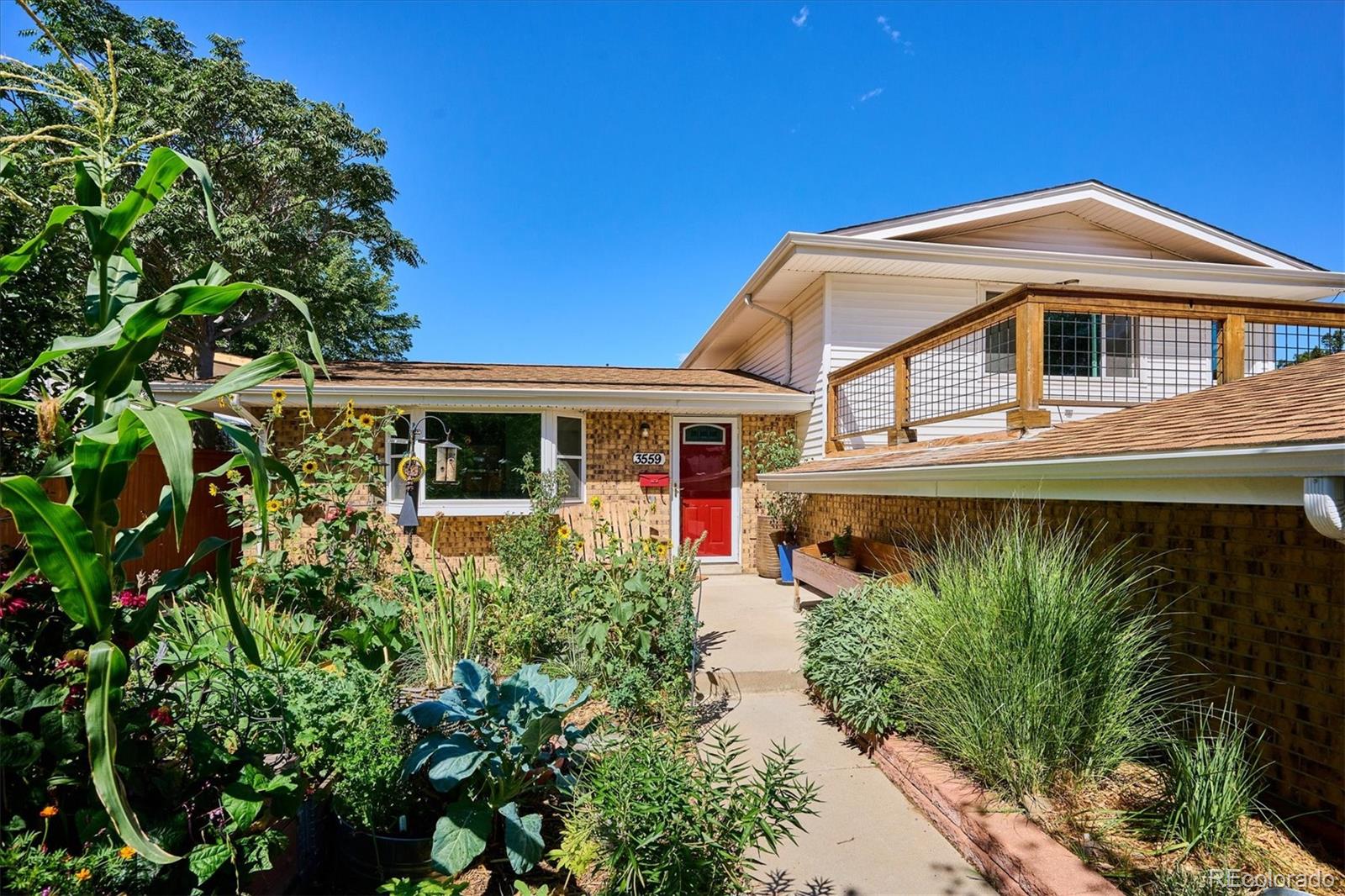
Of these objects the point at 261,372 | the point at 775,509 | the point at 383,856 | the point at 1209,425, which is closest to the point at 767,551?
the point at 775,509

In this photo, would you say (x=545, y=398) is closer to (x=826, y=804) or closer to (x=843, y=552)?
(x=843, y=552)

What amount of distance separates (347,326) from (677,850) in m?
21.1

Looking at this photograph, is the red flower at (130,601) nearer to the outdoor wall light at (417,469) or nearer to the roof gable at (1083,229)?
the outdoor wall light at (417,469)

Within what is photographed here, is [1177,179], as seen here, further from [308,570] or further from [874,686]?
[308,570]

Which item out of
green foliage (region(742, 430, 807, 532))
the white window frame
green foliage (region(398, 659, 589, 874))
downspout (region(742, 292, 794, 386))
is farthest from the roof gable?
green foliage (region(398, 659, 589, 874))

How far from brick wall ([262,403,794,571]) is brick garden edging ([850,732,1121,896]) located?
5777 mm

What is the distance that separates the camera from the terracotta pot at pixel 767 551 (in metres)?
9.38

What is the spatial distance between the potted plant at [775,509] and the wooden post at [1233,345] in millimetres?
5218

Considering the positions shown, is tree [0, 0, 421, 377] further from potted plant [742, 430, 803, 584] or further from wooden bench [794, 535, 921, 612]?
wooden bench [794, 535, 921, 612]

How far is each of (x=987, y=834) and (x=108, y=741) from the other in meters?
3.04

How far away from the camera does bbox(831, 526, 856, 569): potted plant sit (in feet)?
21.6

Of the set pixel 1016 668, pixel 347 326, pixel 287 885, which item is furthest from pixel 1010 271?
pixel 347 326

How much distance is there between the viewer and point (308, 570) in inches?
176

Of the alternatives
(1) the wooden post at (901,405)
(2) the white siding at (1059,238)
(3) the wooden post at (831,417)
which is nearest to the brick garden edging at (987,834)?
(1) the wooden post at (901,405)
